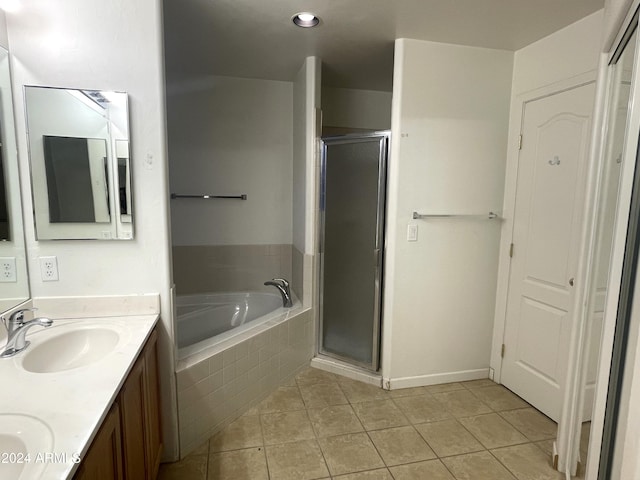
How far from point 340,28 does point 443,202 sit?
4.26ft

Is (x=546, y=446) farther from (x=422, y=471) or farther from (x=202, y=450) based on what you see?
(x=202, y=450)

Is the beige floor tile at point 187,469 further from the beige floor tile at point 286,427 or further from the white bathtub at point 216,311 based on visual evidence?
the white bathtub at point 216,311

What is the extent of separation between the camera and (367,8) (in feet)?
6.18

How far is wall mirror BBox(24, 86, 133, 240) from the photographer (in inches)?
60.7

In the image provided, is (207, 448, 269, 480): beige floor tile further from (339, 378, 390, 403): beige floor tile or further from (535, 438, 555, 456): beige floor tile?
(535, 438, 555, 456): beige floor tile

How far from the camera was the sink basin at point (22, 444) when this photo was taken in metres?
0.76

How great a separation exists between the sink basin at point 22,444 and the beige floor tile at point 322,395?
169cm

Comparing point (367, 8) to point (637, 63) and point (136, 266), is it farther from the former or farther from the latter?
point (136, 266)

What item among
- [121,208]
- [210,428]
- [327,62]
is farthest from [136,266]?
[327,62]

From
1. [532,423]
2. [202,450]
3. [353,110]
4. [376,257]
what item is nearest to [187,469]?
[202,450]

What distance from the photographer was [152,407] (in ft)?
5.23

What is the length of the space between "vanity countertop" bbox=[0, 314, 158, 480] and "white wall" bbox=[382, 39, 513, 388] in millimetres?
1648

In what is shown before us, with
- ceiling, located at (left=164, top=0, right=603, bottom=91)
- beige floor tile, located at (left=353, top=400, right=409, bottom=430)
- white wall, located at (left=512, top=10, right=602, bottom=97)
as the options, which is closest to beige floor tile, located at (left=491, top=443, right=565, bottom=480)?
beige floor tile, located at (left=353, top=400, right=409, bottom=430)

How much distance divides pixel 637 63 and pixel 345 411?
2203 mm
